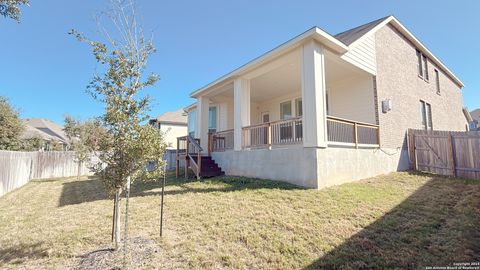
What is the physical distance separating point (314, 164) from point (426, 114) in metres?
10.0

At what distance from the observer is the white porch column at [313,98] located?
684 cm

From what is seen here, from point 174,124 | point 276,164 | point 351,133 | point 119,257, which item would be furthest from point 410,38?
point 174,124

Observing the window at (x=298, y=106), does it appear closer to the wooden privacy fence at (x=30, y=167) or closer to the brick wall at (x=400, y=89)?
the brick wall at (x=400, y=89)

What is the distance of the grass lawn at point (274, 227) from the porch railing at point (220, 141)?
12.3 ft

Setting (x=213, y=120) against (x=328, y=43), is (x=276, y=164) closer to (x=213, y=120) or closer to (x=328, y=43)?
(x=328, y=43)

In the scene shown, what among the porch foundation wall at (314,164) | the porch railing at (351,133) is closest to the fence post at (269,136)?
the porch foundation wall at (314,164)

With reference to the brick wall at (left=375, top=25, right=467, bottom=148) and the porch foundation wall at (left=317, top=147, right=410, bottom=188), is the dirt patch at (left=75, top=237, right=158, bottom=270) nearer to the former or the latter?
the porch foundation wall at (left=317, top=147, right=410, bottom=188)

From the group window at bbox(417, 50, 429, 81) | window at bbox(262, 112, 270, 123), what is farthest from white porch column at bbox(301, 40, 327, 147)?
window at bbox(417, 50, 429, 81)

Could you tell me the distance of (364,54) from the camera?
361 inches

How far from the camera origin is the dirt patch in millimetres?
3295

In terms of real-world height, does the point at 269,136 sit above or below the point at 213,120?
below

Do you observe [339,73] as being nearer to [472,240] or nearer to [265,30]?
[265,30]

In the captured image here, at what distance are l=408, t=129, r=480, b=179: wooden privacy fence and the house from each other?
2.09ft

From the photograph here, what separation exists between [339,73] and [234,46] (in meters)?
5.81
